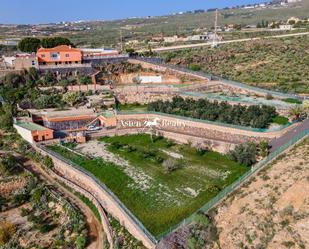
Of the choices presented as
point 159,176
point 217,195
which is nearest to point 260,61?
point 159,176

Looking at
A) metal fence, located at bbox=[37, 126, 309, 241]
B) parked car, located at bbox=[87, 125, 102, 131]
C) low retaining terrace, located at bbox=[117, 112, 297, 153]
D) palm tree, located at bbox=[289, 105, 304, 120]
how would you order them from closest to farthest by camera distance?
metal fence, located at bbox=[37, 126, 309, 241] → low retaining terrace, located at bbox=[117, 112, 297, 153] → palm tree, located at bbox=[289, 105, 304, 120] → parked car, located at bbox=[87, 125, 102, 131]

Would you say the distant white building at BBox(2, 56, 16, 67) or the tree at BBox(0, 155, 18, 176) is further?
the distant white building at BBox(2, 56, 16, 67)

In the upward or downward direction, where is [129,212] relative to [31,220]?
upward

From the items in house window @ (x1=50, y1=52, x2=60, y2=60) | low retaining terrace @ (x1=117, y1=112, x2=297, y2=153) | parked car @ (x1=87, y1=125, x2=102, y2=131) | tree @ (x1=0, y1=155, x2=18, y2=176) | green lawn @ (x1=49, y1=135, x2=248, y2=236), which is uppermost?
house window @ (x1=50, y1=52, x2=60, y2=60)

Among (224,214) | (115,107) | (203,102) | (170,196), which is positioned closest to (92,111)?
(115,107)

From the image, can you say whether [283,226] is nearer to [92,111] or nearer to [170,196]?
[170,196]

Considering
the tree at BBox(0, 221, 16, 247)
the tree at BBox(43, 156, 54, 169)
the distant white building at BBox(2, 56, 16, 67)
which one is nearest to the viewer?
the tree at BBox(0, 221, 16, 247)

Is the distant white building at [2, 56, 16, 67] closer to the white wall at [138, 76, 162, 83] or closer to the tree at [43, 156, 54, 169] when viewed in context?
the white wall at [138, 76, 162, 83]

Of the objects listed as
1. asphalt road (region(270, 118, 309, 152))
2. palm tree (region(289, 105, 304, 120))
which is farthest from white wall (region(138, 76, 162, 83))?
asphalt road (region(270, 118, 309, 152))
